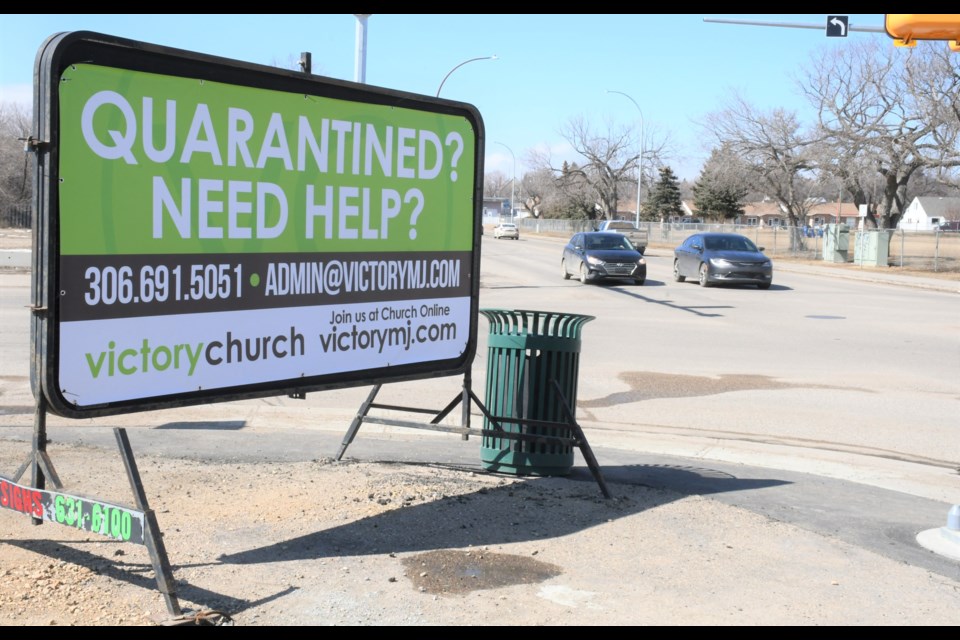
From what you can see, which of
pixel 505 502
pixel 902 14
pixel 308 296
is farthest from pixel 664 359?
pixel 308 296

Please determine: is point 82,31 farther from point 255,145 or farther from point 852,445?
point 852,445

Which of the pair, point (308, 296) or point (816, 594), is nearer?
point (816, 594)

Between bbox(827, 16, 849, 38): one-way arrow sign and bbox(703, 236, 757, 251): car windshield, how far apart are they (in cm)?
656

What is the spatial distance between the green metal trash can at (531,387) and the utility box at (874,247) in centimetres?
3600

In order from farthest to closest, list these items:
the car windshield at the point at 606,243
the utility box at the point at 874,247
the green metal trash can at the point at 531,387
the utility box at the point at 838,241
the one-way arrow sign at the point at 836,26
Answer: the utility box at the point at 838,241 → the utility box at the point at 874,247 → the car windshield at the point at 606,243 → the one-way arrow sign at the point at 836,26 → the green metal trash can at the point at 531,387

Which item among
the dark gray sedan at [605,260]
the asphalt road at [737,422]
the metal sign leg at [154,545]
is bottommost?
the asphalt road at [737,422]

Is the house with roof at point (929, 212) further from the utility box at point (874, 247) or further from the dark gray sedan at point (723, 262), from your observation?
the dark gray sedan at point (723, 262)

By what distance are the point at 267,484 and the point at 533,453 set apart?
175cm

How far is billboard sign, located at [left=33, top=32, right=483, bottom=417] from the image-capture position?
4.38 metres

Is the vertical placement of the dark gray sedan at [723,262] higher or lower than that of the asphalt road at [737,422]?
higher

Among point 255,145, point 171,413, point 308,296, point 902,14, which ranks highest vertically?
point 902,14

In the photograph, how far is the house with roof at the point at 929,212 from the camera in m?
128

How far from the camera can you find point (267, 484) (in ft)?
20.9

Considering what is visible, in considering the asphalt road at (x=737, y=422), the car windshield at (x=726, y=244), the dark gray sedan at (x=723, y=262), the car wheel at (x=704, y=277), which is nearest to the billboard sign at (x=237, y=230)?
the asphalt road at (x=737, y=422)
